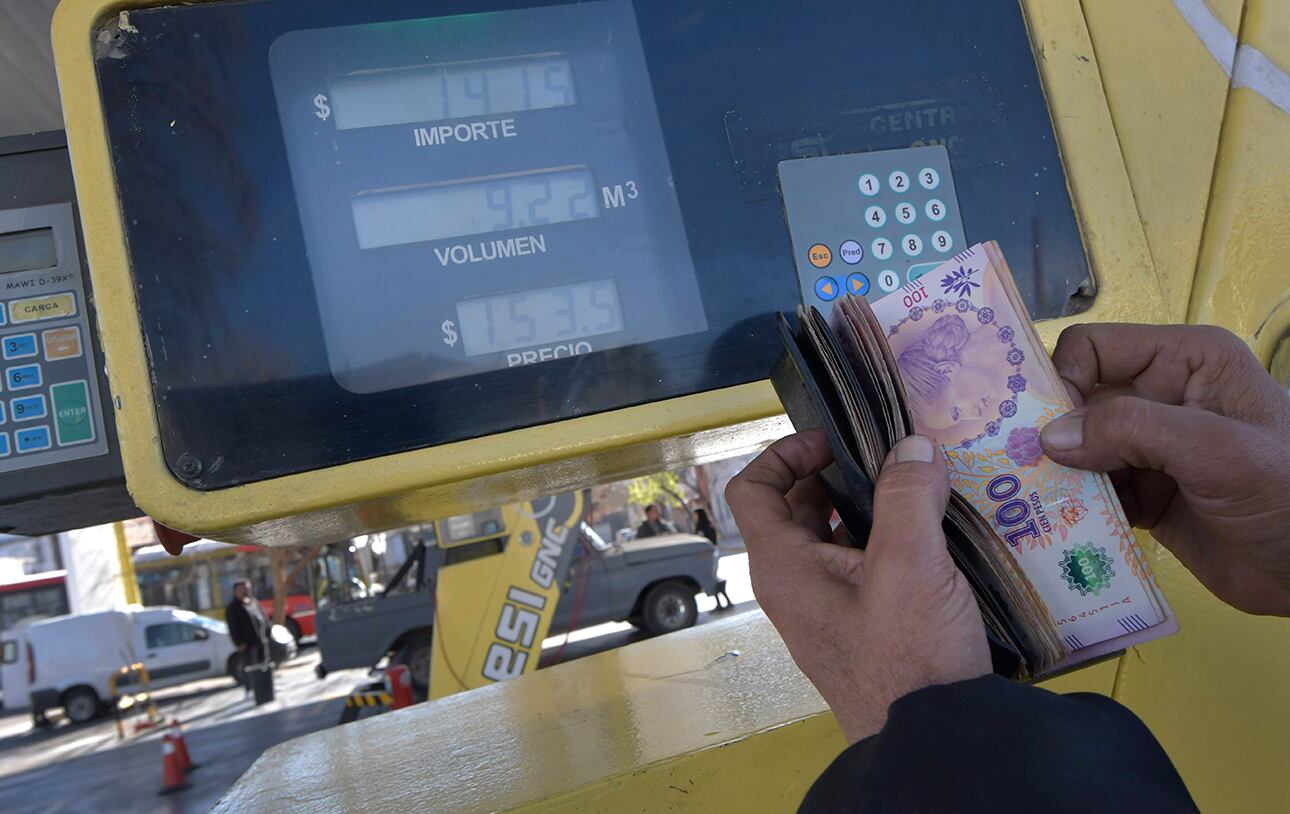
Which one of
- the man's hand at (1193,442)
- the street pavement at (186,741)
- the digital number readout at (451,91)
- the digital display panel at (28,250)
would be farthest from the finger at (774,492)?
the street pavement at (186,741)

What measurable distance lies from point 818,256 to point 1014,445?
0.37 m

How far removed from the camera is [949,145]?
1.24 m

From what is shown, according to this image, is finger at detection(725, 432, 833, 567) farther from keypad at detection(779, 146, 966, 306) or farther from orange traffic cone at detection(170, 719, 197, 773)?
orange traffic cone at detection(170, 719, 197, 773)

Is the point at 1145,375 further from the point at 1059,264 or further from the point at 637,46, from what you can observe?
the point at 637,46

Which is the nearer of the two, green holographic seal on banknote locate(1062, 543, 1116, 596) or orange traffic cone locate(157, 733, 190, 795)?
green holographic seal on banknote locate(1062, 543, 1116, 596)

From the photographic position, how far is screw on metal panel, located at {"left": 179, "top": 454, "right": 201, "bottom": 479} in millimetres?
1025

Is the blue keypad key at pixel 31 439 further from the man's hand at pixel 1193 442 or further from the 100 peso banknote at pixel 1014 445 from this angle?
the man's hand at pixel 1193 442

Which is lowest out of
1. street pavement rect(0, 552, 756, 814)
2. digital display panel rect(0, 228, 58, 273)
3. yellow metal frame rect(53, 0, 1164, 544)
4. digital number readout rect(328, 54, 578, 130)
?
street pavement rect(0, 552, 756, 814)

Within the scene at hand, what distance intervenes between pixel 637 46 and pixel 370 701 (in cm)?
750

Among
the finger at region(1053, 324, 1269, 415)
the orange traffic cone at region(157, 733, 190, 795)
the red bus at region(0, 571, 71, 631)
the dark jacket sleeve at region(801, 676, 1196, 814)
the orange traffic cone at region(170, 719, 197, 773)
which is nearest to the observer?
the dark jacket sleeve at region(801, 676, 1196, 814)

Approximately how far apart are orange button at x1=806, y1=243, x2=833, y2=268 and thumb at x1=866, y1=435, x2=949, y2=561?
469 millimetres

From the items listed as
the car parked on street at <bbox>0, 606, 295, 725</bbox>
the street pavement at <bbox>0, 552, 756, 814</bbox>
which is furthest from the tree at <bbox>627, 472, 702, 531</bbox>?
the car parked on street at <bbox>0, 606, 295, 725</bbox>

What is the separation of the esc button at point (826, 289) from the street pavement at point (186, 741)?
7311mm

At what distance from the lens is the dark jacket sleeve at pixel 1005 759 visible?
25.7 inches
